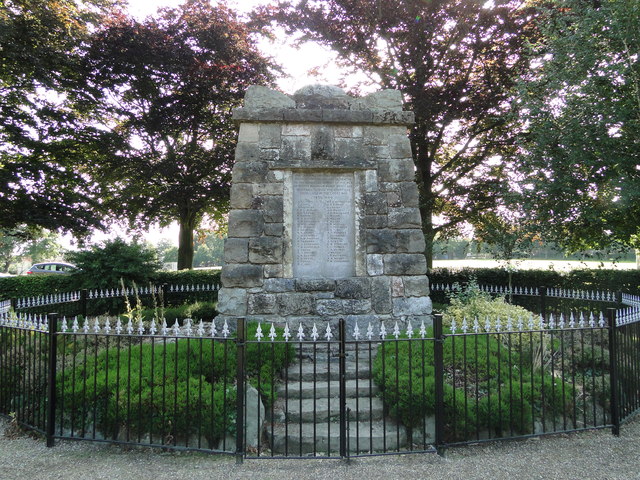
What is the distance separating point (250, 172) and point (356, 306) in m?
2.73

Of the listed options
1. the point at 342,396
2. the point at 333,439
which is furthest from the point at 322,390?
the point at 342,396

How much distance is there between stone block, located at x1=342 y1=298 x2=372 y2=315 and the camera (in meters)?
6.23

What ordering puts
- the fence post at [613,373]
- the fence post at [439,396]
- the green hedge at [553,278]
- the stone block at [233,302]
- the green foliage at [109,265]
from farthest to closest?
the green foliage at [109,265] → the green hedge at [553,278] → the stone block at [233,302] → the fence post at [613,373] → the fence post at [439,396]

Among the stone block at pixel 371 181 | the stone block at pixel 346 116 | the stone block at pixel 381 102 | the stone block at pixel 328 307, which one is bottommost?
the stone block at pixel 328 307

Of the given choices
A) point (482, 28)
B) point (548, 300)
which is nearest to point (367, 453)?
point (548, 300)

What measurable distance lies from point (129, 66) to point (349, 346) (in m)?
12.3

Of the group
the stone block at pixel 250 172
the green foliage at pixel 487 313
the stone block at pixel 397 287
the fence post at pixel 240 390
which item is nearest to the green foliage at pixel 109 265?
the stone block at pixel 250 172

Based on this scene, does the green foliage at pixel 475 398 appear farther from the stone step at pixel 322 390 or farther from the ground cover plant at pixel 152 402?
the ground cover plant at pixel 152 402

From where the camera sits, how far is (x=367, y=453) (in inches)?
149

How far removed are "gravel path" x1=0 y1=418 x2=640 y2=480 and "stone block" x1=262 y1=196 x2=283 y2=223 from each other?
11.5ft

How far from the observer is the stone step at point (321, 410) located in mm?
4207

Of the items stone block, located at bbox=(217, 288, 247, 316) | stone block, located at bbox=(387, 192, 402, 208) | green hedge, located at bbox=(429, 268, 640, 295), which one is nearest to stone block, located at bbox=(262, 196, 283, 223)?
stone block, located at bbox=(217, 288, 247, 316)

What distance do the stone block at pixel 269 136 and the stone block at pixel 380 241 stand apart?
2.11 metres

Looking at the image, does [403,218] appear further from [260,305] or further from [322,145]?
[260,305]
